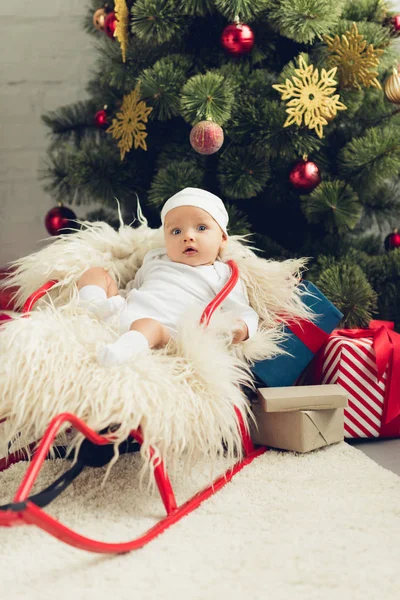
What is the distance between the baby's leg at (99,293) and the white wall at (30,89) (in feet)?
3.25

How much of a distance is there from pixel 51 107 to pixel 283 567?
190cm

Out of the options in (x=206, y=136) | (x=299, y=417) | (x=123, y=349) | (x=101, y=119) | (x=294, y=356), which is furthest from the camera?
(x=101, y=119)

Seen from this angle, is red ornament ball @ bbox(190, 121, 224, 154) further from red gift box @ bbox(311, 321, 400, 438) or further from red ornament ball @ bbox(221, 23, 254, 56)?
red gift box @ bbox(311, 321, 400, 438)

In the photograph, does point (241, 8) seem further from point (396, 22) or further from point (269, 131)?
point (396, 22)

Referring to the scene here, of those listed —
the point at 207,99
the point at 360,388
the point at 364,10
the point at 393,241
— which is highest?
the point at 364,10

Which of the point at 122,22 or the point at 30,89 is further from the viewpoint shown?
the point at 30,89

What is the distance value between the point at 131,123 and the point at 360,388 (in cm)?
90

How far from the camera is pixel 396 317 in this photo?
176 centimetres

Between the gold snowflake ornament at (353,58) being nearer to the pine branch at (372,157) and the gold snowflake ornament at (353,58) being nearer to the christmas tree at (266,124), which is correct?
the christmas tree at (266,124)

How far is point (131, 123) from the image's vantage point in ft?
5.40

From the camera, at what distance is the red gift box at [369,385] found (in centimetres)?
132

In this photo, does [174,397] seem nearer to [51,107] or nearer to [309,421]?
[309,421]

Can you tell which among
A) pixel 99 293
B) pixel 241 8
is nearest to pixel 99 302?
pixel 99 293

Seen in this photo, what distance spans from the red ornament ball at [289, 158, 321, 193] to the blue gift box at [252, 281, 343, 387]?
13.0 inches
